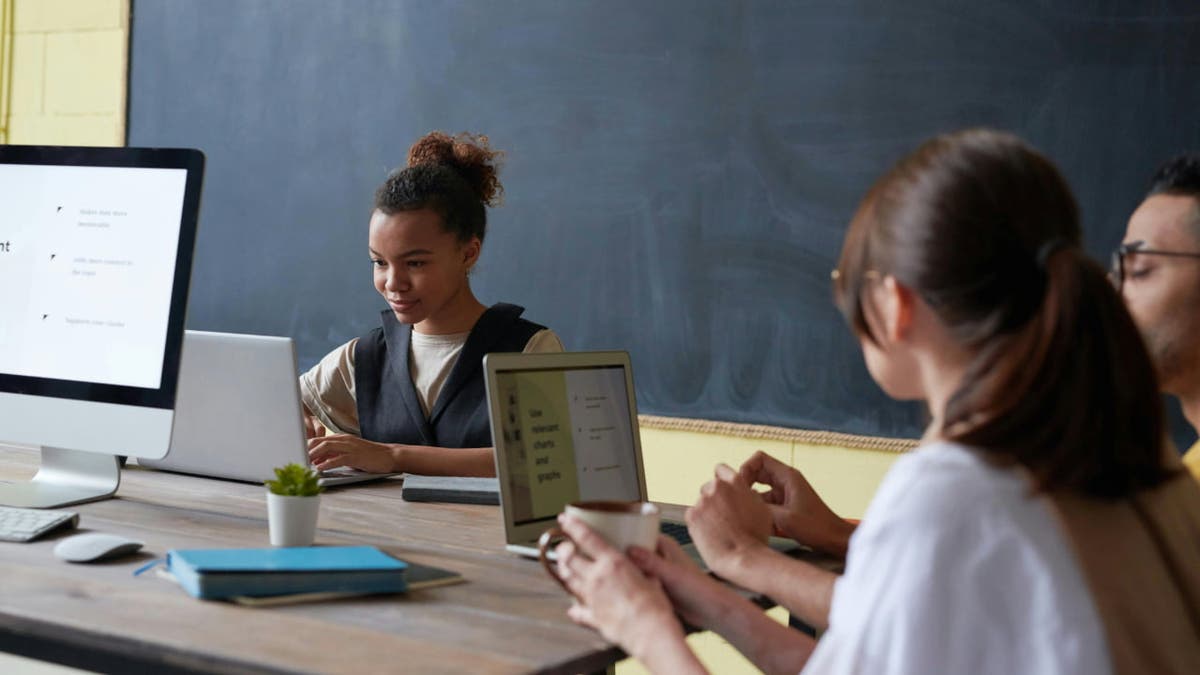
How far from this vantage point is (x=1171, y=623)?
982 mm

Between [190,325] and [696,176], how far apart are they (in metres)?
1.84

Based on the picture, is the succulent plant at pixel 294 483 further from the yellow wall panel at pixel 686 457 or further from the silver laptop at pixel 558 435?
the yellow wall panel at pixel 686 457

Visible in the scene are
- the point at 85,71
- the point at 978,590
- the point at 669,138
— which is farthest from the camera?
the point at 85,71

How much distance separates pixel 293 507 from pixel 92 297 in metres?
0.49

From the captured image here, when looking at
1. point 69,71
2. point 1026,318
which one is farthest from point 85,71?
point 1026,318

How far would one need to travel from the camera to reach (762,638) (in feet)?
4.26

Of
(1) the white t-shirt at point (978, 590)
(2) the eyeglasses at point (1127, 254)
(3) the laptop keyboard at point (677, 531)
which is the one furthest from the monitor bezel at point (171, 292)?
(2) the eyeglasses at point (1127, 254)

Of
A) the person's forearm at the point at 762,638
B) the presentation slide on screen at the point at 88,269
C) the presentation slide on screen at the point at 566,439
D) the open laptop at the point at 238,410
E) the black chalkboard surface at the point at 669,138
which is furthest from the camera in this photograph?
the black chalkboard surface at the point at 669,138

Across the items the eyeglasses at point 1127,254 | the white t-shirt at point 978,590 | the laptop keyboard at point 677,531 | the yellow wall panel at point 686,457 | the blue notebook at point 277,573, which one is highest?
the eyeglasses at point 1127,254

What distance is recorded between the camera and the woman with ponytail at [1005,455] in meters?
0.91

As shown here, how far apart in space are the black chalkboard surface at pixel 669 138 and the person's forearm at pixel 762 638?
1.76 metres

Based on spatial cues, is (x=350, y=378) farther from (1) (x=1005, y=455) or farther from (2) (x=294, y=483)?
(1) (x=1005, y=455)

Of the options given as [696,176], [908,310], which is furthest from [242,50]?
[908,310]

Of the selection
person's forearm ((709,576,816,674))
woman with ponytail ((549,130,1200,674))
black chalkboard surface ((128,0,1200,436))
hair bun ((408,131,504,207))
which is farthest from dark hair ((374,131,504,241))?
woman with ponytail ((549,130,1200,674))
